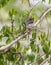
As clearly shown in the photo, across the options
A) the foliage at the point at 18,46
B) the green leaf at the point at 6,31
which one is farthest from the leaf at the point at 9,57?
the green leaf at the point at 6,31

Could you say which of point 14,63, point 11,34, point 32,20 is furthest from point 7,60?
point 32,20

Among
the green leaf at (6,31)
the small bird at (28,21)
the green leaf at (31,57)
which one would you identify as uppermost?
the small bird at (28,21)

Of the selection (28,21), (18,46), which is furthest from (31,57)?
(28,21)

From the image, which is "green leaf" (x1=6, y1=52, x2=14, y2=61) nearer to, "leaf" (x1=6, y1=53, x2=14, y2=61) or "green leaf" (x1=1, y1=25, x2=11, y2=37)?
"leaf" (x1=6, y1=53, x2=14, y2=61)

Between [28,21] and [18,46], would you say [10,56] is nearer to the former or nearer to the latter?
[18,46]

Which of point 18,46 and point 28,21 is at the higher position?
point 28,21

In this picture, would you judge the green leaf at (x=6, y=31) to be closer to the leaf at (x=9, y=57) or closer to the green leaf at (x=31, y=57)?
the leaf at (x=9, y=57)

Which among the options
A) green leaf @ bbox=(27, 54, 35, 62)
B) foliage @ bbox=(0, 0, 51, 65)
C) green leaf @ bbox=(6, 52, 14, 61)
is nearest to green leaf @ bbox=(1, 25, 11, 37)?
foliage @ bbox=(0, 0, 51, 65)

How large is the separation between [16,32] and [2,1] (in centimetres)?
17

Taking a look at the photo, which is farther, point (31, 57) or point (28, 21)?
point (31, 57)

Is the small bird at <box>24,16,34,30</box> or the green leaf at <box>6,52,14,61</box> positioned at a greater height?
the small bird at <box>24,16,34,30</box>

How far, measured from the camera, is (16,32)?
1.31 metres

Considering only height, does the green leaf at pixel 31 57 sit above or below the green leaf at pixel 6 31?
below

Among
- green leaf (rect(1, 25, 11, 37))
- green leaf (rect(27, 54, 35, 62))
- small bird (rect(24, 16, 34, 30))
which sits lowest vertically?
green leaf (rect(27, 54, 35, 62))
